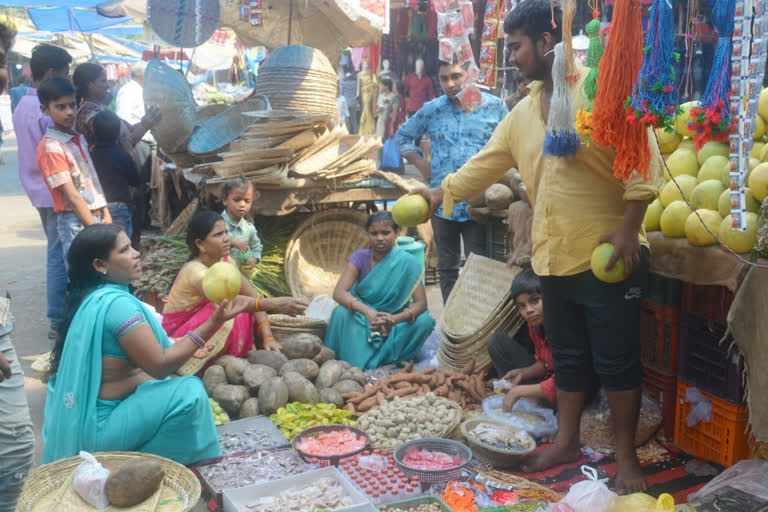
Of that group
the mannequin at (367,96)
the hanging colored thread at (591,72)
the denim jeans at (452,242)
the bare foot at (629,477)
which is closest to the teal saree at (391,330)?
the denim jeans at (452,242)

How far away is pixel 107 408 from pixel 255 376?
993mm

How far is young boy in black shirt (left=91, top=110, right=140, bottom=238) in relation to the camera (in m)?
5.25

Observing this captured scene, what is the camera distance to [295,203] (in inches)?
212

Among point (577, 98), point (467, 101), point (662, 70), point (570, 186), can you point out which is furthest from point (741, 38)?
point (467, 101)

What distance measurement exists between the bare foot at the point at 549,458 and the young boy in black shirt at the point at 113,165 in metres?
3.51

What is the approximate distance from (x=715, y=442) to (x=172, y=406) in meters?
2.26

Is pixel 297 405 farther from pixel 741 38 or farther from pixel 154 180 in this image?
pixel 154 180

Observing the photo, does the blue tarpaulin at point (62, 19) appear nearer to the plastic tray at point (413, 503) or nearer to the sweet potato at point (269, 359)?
the sweet potato at point (269, 359)

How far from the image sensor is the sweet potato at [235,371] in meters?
3.87

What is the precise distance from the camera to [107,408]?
293 cm

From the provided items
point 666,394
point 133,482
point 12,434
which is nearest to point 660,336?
point 666,394

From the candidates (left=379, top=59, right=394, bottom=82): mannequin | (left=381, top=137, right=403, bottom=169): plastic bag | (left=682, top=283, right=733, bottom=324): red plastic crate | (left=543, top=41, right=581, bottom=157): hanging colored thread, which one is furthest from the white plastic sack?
(left=379, top=59, right=394, bottom=82): mannequin

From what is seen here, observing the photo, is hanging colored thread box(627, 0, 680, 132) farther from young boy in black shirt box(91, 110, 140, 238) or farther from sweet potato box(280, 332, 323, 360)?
young boy in black shirt box(91, 110, 140, 238)

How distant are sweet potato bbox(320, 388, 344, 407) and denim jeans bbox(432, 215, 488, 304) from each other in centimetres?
135
